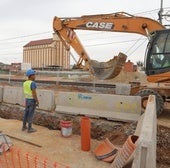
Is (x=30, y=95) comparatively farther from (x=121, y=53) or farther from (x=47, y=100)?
Result: (x=121, y=53)

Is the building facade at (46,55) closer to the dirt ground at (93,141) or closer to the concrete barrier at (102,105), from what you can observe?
the concrete barrier at (102,105)

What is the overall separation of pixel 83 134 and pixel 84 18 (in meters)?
8.11

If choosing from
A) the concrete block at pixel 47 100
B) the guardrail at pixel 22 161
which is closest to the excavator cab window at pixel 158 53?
the concrete block at pixel 47 100

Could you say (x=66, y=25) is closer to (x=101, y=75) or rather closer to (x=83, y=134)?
(x=101, y=75)

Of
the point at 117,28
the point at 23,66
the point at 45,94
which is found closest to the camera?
the point at 45,94

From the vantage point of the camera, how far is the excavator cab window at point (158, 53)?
10.5m

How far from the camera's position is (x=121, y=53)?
13.3 metres

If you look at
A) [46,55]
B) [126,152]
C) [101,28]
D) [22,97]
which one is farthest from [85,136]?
[46,55]

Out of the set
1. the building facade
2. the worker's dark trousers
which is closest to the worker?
the worker's dark trousers

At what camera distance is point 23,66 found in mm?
42844

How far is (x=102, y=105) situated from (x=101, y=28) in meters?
5.19

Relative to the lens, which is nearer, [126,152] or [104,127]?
[126,152]

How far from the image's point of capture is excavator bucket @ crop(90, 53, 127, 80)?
44.3ft

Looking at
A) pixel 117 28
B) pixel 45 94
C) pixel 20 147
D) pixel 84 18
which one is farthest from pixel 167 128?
pixel 84 18
